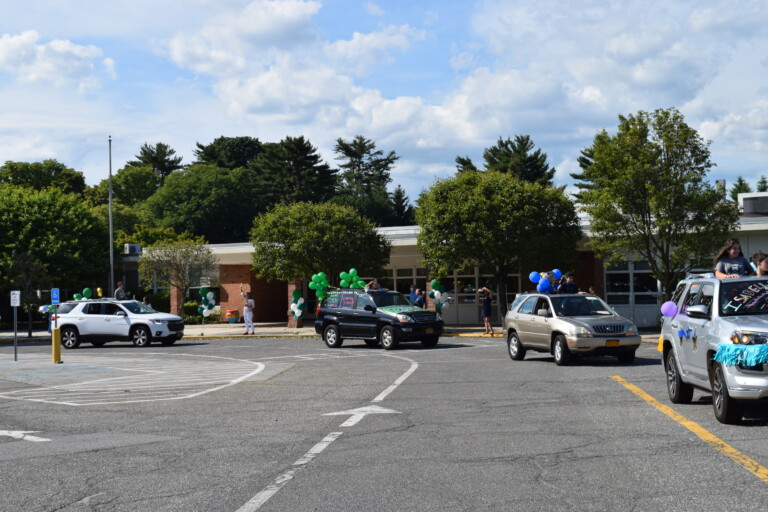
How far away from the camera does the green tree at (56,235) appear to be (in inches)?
1956

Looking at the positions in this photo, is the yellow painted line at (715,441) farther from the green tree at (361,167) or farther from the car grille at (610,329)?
the green tree at (361,167)

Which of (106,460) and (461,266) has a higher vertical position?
(461,266)

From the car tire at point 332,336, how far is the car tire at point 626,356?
10.9 m

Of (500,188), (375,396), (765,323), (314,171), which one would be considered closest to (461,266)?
(500,188)

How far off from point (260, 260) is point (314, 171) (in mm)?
47732

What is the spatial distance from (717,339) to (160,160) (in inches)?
4082

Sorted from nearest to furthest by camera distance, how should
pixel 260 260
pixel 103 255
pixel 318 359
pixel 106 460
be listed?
pixel 106 460, pixel 318 359, pixel 260 260, pixel 103 255

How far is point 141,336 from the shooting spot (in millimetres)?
31578

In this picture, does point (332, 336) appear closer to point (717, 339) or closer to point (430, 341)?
point (430, 341)

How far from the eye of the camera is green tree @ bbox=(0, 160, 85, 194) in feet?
255

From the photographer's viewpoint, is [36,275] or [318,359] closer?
[318,359]

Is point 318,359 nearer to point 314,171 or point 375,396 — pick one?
point 375,396

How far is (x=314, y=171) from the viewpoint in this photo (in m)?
86.1

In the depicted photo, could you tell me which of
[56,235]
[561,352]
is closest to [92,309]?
[561,352]
